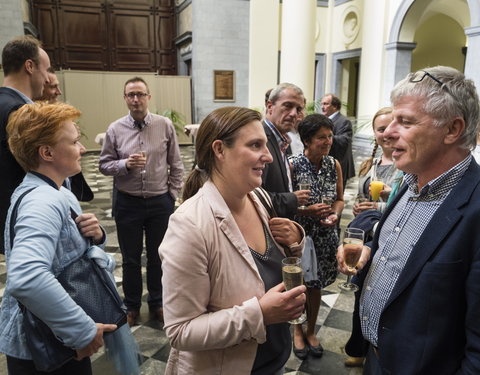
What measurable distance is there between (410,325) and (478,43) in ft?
28.8

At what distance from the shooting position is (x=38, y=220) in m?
1.33

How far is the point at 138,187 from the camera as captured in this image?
315 centimetres

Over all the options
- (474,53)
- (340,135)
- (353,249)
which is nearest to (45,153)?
(353,249)

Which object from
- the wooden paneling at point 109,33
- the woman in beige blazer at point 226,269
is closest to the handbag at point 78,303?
the woman in beige blazer at point 226,269

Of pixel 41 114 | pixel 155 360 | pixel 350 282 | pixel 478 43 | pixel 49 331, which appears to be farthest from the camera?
pixel 478 43

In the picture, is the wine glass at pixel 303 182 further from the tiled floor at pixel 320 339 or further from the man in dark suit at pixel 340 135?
the man in dark suit at pixel 340 135

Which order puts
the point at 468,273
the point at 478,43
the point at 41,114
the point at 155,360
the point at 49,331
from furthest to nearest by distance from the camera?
the point at 478,43, the point at 155,360, the point at 41,114, the point at 49,331, the point at 468,273

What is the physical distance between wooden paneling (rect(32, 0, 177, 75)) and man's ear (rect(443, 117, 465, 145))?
50.6 feet

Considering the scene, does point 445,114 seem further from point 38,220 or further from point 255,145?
point 38,220

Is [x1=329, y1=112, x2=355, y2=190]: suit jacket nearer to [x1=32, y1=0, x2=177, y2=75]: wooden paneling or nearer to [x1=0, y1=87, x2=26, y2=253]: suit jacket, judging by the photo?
[x1=0, y1=87, x2=26, y2=253]: suit jacket

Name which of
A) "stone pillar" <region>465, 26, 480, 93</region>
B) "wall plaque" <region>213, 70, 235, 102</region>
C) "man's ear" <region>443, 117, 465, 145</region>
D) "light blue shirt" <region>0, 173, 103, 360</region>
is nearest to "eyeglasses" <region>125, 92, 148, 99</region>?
"light blue shirt" <region>0, 173, 103, 360</region>

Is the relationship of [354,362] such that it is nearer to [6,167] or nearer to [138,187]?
[138,187]

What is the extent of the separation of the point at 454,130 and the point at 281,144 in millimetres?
1514

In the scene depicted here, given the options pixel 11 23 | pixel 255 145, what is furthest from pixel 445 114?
pixel 11 23
